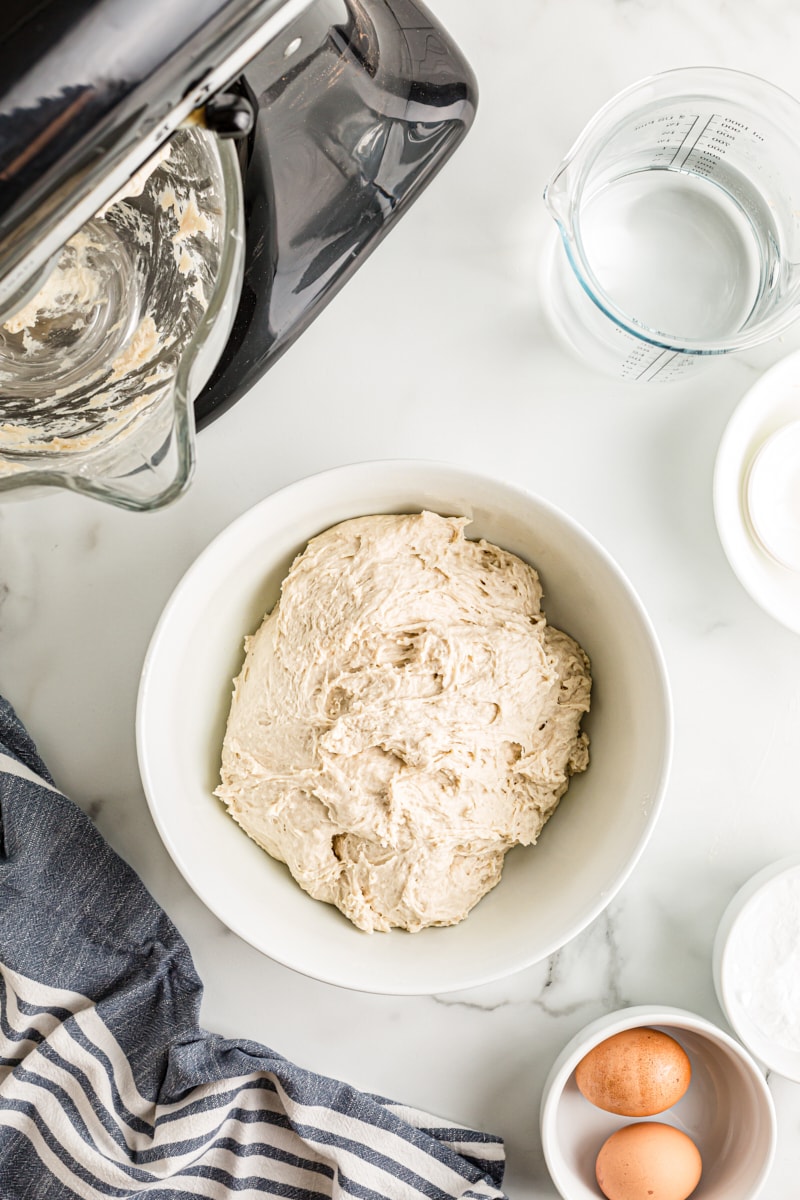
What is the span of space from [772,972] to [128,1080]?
774 mm

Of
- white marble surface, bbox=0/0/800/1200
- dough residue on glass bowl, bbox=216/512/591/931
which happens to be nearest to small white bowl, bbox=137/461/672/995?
dough residue on glass bowl, bbox=216/512/591/931

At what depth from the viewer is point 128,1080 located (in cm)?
109

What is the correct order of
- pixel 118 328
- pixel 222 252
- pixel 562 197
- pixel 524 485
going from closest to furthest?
1. pixel 222 252
2. pixel 118 328
3. pixel 562 197
4. pixel 524 485

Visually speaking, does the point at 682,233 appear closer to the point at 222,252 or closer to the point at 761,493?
the point at 761,493

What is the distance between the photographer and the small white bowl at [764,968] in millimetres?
1065

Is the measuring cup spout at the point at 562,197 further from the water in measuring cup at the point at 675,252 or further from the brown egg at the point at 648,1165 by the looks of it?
the brown egg at the point at 648,1165

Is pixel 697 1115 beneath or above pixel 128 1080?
beneath

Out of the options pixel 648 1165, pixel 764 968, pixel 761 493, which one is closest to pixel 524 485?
pixel 761 493

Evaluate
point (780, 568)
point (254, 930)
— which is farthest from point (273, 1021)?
point (780, 568)

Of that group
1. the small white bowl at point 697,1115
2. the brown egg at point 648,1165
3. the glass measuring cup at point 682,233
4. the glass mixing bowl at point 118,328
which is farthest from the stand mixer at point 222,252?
the brown egg at point 648,1165

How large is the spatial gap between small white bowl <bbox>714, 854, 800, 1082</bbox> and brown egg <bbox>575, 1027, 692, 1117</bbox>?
0.31ft

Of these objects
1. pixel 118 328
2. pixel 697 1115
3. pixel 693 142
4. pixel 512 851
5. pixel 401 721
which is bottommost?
pixel 697 1115

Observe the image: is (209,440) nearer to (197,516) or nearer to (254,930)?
(197,516)

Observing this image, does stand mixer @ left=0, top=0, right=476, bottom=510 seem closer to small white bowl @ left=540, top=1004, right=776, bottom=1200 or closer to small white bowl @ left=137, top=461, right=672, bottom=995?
small white bowl @ left=137, top=461, right=672, bottom=995
